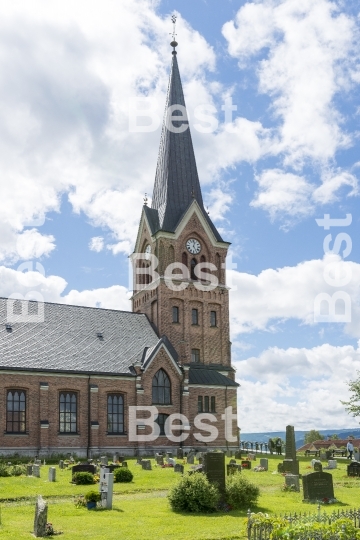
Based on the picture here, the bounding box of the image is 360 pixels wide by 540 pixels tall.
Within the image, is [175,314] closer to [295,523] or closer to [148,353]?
[148,353]

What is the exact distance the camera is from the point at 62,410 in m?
43.8

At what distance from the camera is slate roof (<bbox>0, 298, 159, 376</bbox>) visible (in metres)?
43.7

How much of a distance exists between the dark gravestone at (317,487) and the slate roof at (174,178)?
3322 centimetres

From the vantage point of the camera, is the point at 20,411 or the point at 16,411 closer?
the point at 16,411

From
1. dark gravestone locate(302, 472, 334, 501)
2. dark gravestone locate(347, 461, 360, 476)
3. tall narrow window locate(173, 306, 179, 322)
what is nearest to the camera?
dark gravestone locate(302, 472, 334, 501)

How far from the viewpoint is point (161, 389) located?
47750 millimetres

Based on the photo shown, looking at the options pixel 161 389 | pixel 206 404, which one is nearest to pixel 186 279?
pixel 161 389

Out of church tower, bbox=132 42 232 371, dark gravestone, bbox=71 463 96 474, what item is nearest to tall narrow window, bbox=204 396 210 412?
church tower, bbox=132 42 232 371

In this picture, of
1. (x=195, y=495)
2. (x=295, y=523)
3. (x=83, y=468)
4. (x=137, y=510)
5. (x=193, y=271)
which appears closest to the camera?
(x=295, y=523)

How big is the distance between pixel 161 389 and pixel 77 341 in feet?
24.6

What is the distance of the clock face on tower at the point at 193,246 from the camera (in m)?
55.2

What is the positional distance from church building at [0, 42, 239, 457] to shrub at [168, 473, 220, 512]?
23.0m

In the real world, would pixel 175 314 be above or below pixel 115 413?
above

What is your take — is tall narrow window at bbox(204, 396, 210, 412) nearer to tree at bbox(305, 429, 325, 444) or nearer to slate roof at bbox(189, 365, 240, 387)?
slate roof at bbox(189, 365, 240, 387)
